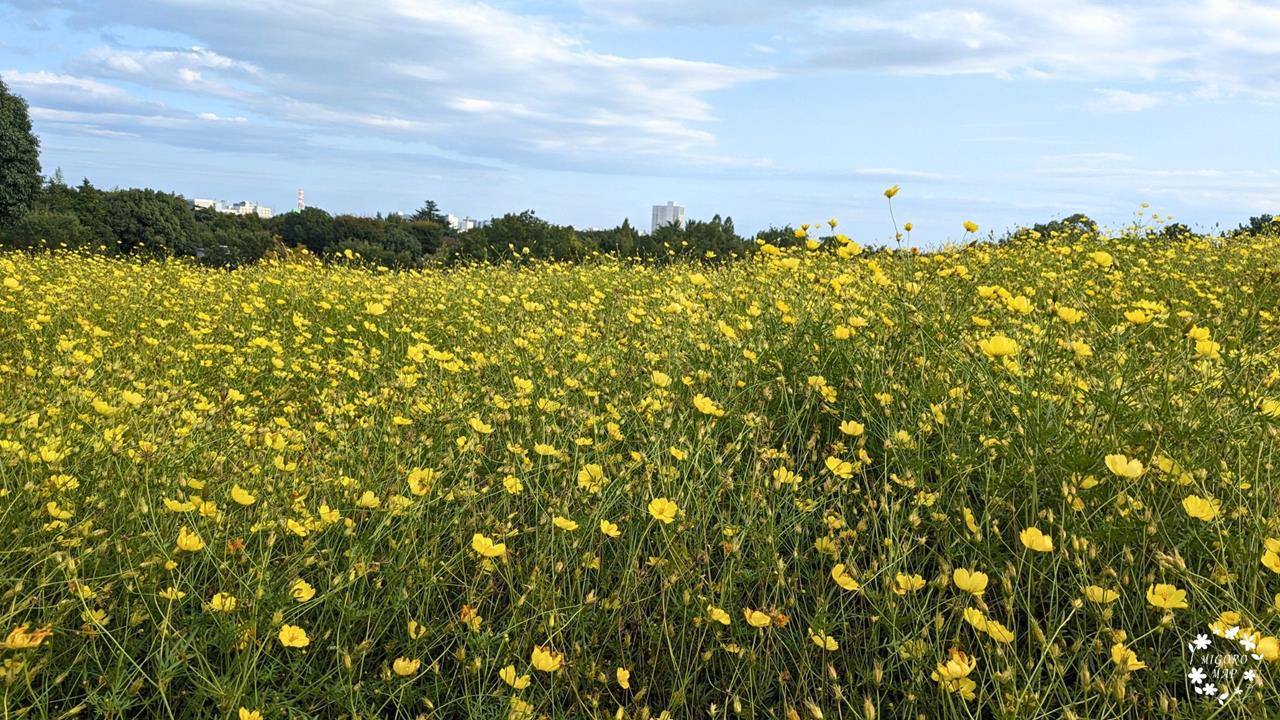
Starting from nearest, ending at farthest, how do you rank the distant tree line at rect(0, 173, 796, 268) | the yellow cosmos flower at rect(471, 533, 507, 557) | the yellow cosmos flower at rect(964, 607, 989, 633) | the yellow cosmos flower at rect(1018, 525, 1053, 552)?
the yellow cosmos flower at rect(964, 607, 989, 633) < the yellow cosmos flower at rect(1018, 525, 1053, 552) < the yellow cosmos flower at rect(471, 533, 507, 557) < the distant tree line at rect(0, 173, 796, 268)

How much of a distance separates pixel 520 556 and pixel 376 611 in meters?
0.54

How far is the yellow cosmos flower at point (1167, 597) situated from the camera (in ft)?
5.43

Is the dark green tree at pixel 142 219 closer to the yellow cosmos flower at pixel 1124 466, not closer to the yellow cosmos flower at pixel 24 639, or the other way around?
the yellow cosmos flower at pixel 24 639

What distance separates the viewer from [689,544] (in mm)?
2295

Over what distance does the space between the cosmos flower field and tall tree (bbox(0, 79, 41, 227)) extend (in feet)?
119

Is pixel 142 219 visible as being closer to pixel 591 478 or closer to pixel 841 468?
A: pixel 591 478

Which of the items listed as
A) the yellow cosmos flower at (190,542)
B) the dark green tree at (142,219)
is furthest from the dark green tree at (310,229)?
the yellow cosmos flower at (190,542)

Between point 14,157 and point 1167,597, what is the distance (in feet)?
132

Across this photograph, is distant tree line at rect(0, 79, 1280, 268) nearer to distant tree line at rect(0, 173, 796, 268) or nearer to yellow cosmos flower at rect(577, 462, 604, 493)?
distant tree line at rect(0, 173, 796, 268)

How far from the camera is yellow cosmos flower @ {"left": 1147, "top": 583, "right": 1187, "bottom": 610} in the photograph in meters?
1.65

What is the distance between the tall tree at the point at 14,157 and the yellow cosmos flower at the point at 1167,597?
39582 mm

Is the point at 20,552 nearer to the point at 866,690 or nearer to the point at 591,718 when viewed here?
the point at 591,718

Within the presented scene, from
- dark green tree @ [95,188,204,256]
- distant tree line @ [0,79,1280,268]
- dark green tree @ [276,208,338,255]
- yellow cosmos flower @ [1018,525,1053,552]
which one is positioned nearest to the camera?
yellow cosmos flower @ [1018,525,1053,552]

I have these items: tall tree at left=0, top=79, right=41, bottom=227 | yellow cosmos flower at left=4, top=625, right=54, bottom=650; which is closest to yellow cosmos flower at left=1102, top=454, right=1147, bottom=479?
yellow cosmos flower at left=4, top=625, right=54, bottom=650
